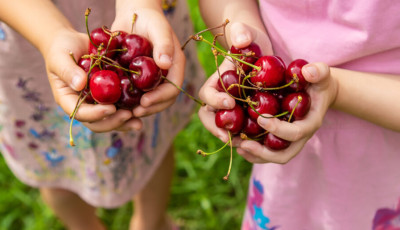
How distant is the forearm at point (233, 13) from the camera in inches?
39.8

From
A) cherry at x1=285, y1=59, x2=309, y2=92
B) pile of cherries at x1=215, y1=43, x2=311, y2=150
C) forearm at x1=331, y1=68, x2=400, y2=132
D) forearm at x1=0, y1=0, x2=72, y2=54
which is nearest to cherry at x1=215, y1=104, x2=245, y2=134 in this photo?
pile of cherries at x1=215, y1=43, x2=311, y2=150

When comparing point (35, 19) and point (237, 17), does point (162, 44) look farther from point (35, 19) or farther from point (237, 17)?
point (35, 19)

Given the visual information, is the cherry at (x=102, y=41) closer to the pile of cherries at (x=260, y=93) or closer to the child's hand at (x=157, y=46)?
the child's hand at (x=157, y=46)

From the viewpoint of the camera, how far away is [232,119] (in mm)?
866

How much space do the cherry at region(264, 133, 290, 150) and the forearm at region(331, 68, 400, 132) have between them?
0.56 feet

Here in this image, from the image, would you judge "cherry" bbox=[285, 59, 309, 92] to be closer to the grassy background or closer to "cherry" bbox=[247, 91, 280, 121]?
"cherry" bbox=[247, 91, 280, 121]

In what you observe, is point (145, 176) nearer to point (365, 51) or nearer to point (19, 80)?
point (19, 80)

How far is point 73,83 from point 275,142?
44 centimetres

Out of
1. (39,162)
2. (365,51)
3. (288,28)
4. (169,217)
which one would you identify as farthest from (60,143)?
(365,51)

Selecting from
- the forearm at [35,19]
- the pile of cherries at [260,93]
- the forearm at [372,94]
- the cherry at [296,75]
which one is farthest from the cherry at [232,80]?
the forearm at [35,19]

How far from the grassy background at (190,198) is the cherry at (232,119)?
3.32 ft

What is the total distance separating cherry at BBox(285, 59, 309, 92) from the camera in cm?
83

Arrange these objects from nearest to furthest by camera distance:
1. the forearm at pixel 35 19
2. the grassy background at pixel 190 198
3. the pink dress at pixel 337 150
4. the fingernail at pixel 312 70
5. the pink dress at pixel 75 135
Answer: the fingernail at pixel 312 70, the pink dress at pixel 337 150, the forearm at pixel 35 19, the pink dress at pixel 75 135, the grassy background at pixel 190 198

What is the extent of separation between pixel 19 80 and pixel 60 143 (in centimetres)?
27
